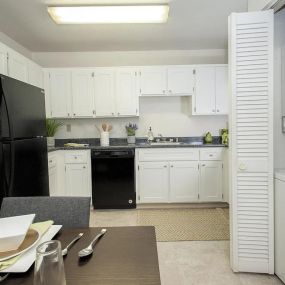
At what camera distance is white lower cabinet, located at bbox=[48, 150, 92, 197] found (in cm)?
354

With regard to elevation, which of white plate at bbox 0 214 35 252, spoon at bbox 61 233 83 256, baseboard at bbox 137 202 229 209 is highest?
white plate at bbox 0 214 35 252

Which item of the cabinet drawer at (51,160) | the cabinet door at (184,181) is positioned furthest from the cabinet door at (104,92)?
the cabinet door at (184,181)

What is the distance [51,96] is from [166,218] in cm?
250

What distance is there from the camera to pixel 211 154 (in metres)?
3.46

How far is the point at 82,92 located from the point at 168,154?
5.37 feet

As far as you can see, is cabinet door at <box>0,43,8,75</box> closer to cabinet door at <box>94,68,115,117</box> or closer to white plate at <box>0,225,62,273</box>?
cabinet door at <box>94,68,115,117</box>

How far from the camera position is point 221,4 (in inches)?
102

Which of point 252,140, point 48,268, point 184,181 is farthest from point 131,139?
point 48,268

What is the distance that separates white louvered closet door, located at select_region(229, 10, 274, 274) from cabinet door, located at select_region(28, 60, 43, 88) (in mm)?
2535

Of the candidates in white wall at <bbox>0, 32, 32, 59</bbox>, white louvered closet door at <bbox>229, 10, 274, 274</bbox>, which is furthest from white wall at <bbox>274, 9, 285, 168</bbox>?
white wall at <bbox>0, 32, 32, 59</bbox>

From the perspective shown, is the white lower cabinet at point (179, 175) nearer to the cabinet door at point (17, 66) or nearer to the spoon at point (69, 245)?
the cabinet door at point (17, 66)

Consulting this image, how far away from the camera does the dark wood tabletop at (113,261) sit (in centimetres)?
65

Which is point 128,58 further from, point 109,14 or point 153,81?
point 109,14

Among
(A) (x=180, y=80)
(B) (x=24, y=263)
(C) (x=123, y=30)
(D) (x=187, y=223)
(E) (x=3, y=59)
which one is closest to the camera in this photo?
(B) (x=24, y=263)
